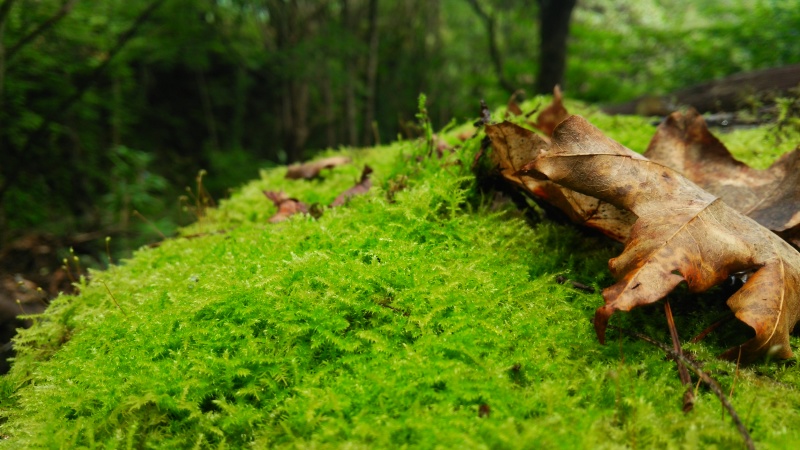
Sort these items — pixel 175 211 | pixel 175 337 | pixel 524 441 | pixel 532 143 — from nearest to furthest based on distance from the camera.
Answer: pixel 524 441 < pixel 175 337 < pixel 532 143 < pixel 175 211

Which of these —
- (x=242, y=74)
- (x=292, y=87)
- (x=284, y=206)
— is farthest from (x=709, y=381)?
(x=242, y=74)

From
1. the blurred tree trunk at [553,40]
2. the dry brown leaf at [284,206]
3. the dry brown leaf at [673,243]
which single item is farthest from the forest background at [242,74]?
the dry brown leaf at [673,243]

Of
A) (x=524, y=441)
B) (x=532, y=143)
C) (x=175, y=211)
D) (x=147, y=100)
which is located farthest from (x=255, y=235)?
(x=147, y=100)

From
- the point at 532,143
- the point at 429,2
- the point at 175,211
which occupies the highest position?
the point at 429,2

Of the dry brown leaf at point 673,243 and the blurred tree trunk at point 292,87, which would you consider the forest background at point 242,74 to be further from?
the dry brown leaf at point 673,243

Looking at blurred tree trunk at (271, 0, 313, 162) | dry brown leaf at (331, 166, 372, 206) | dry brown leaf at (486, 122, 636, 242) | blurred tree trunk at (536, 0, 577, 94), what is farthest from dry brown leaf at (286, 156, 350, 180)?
blurred tree trunk at (271, 0, 313, 162)

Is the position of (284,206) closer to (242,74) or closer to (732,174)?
(732,174)

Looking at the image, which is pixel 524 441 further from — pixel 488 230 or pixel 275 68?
pixel 275 68
